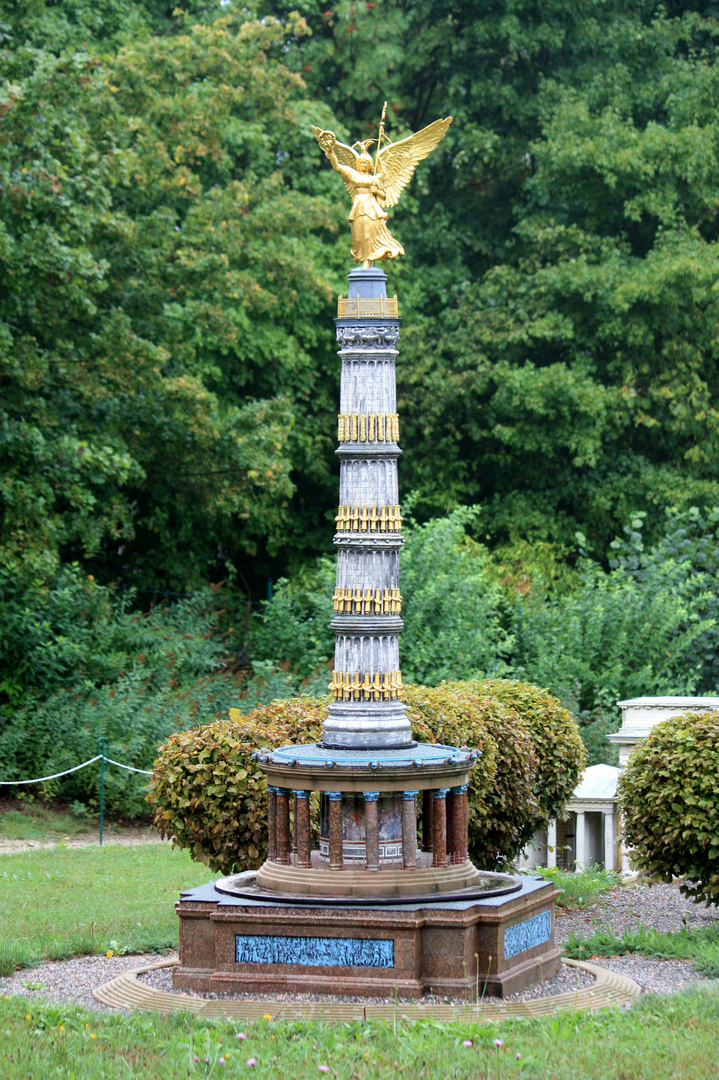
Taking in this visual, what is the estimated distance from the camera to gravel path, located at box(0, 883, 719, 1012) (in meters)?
10.2

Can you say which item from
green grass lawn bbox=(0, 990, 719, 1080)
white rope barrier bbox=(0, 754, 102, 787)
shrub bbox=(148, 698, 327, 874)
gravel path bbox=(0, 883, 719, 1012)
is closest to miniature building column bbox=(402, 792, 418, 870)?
gravel path bbox=(0, 883, 719, 1012)

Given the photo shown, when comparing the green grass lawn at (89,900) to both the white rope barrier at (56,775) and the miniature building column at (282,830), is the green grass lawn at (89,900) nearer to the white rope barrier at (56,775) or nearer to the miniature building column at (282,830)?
the white rope barrier at (56,775)

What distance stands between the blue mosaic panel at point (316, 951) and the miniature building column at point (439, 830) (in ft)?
3.37

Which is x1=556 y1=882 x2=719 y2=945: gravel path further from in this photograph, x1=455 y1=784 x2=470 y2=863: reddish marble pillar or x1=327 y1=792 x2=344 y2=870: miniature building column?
x1=327 y1=792 x2=344 y2=870: miniature building column

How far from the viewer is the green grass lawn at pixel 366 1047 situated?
791 centimetres

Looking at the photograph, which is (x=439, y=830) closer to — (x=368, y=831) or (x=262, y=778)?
(x=368, y=831)

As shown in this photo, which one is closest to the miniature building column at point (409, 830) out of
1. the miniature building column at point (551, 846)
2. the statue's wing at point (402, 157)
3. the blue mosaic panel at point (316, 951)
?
the blue mosaic panel at point (316, 951)

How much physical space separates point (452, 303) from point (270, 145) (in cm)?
508

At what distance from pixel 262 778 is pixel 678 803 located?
12.1 ft

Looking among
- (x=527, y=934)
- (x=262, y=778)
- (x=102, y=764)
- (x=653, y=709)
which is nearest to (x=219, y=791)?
(x=262, y=778)

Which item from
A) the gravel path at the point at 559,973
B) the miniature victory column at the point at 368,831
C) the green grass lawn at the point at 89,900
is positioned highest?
the miniature victory column at the point at 368,831

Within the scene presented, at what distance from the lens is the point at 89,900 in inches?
551

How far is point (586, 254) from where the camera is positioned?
27.5 m

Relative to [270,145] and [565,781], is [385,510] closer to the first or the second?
[565,781]
